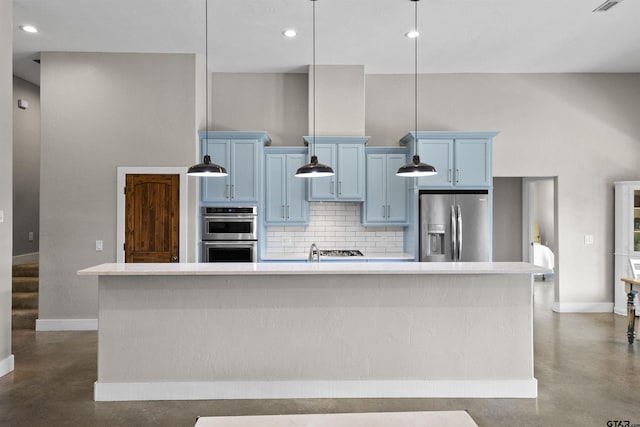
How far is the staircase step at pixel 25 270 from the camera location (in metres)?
6.35

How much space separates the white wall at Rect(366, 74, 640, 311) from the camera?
634 cm

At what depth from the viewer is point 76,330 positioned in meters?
5.46

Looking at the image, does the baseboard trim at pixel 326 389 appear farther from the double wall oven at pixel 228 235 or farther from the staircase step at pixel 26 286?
the staircase step at pixel 26 286

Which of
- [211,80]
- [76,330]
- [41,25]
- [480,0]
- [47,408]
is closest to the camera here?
[47,408]

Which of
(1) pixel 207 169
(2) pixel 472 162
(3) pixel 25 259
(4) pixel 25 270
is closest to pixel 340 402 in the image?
(1) pixel 207 169

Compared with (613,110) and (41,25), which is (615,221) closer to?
(613,110)

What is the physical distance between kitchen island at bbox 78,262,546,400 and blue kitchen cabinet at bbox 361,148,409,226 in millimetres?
2429

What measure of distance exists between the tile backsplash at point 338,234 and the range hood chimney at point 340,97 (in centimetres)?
111

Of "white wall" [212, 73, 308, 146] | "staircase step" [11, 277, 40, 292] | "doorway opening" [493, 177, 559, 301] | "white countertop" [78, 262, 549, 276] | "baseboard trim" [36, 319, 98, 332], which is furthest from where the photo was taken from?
"doorway opening" [493, 177, 559, 301]

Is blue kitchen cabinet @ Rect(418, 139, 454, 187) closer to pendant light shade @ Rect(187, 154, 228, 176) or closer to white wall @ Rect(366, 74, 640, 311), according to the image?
white wall @ Rect(366, 74, 640, 311)

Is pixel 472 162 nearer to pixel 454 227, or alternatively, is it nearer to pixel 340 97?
pixel 454 227

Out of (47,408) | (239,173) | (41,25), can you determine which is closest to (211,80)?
(239,173)

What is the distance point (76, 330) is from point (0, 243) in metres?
1.97

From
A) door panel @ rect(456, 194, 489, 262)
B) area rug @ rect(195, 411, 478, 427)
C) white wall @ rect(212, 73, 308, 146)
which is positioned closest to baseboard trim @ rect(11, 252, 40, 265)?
white wall @ rect(212, 73, 308, 146)
